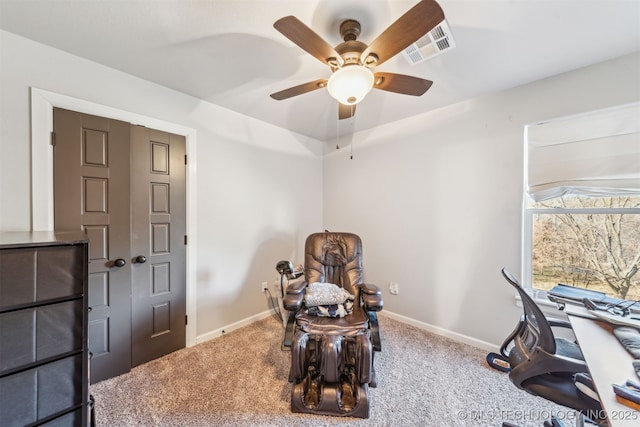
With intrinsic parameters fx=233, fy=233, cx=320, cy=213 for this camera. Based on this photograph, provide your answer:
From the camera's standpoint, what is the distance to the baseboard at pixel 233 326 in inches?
92.8

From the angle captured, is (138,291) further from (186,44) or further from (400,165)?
(400,165)

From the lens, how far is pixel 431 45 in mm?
1523

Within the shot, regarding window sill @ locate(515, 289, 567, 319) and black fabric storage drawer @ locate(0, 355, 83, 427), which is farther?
window sill @ locate(515, 289, 567, 319)

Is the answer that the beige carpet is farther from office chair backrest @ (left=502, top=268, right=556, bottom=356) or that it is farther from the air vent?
the air vent

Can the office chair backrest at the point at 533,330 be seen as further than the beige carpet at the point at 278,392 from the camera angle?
No

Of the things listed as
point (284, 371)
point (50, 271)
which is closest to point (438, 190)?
point (284, 371)

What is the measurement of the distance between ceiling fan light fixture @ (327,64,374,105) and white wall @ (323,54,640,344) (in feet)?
5.33

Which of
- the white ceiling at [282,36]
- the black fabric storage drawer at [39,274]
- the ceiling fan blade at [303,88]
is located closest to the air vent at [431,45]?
the white ceiling at [282,36]

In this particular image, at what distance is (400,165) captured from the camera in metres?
2.83

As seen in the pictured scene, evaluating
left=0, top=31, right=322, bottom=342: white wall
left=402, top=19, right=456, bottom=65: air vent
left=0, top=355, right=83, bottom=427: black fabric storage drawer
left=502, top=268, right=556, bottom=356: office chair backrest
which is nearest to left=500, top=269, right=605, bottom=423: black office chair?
left=502, top=268, right=556, bottom=356: office chair backrest

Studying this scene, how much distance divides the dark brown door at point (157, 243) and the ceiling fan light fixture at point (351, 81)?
1.70m

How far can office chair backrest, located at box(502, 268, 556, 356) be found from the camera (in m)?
1.10

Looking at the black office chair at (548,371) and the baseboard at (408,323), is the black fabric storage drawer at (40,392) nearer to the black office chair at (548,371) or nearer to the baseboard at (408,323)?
the baseboard at (408,323)

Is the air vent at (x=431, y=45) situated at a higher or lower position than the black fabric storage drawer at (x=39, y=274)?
higher
